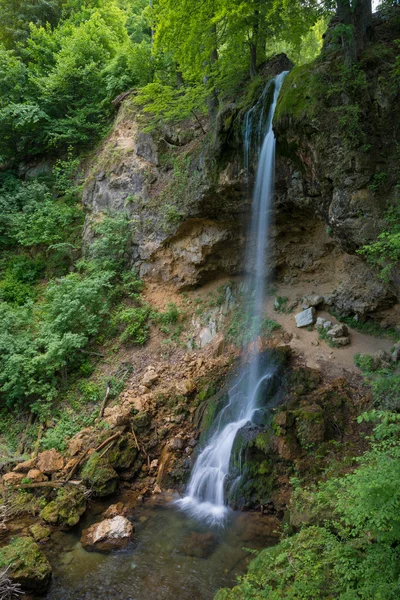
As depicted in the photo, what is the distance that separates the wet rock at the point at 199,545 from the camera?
5.80 m

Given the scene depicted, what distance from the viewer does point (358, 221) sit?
7.16 metres

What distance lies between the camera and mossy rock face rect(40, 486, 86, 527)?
22.1 ft

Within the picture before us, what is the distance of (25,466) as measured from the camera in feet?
26.3

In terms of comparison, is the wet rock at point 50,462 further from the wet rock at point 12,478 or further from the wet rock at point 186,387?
the wet rock at point 186,387

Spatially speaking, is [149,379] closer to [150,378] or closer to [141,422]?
[150,378]

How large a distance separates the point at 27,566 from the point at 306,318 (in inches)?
310

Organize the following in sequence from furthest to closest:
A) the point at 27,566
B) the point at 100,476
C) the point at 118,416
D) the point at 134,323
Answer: the point at 134,323 → the point at 118,416 → the point at 100,476 → the point at 27,566

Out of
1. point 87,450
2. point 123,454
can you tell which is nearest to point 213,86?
point 123,454

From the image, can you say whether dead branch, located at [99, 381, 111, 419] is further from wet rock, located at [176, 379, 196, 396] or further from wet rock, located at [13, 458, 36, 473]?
wet rock, located at [176, 379, 196, 396]

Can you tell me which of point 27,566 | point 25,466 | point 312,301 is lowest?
point 27,566

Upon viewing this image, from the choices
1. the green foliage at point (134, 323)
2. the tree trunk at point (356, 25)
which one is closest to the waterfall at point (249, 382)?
the tree trunk at point (356, 25)

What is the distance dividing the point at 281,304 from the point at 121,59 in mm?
12435

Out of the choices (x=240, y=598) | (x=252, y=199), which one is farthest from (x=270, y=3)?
(x=240, y=598)

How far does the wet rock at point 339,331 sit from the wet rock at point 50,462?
23.1ft
